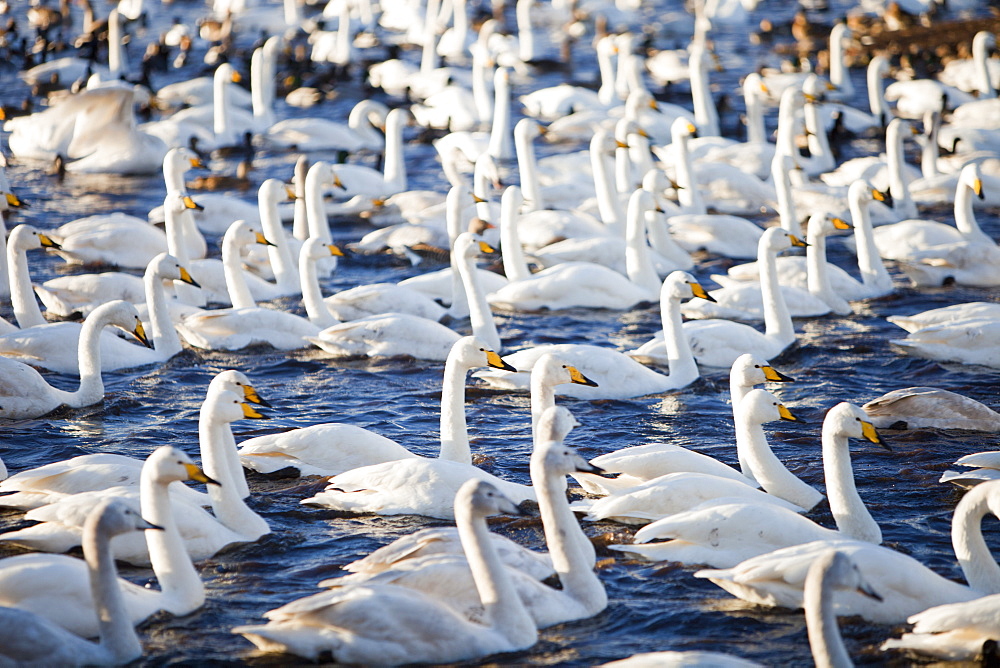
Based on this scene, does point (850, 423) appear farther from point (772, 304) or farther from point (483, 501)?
point (772, 304)

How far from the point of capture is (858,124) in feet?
79.8

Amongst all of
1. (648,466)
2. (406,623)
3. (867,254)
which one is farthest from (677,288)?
(406,623)

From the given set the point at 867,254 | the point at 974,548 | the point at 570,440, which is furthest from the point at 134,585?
the point at 867,254

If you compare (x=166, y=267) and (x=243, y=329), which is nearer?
(x=166, y=267)

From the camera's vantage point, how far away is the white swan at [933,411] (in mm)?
10266

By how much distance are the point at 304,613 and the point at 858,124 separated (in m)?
20.2

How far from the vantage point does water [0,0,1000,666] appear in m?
7.12

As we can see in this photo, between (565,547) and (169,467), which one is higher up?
(169,467)

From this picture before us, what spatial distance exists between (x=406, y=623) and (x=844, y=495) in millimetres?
3196

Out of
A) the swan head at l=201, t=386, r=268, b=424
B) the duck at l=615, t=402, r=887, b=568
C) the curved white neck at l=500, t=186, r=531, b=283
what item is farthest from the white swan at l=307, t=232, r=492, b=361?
the duck at l=615, t=402, r=887, b=568

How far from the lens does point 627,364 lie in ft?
37.4

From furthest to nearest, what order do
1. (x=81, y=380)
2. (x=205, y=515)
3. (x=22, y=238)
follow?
(x=22, y=238) → (x=81, y=380) → (x=205, y=515)

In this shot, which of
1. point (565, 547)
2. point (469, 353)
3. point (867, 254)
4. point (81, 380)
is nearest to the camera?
point (565, 547)

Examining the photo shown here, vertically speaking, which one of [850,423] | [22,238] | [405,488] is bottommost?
[405,488]
